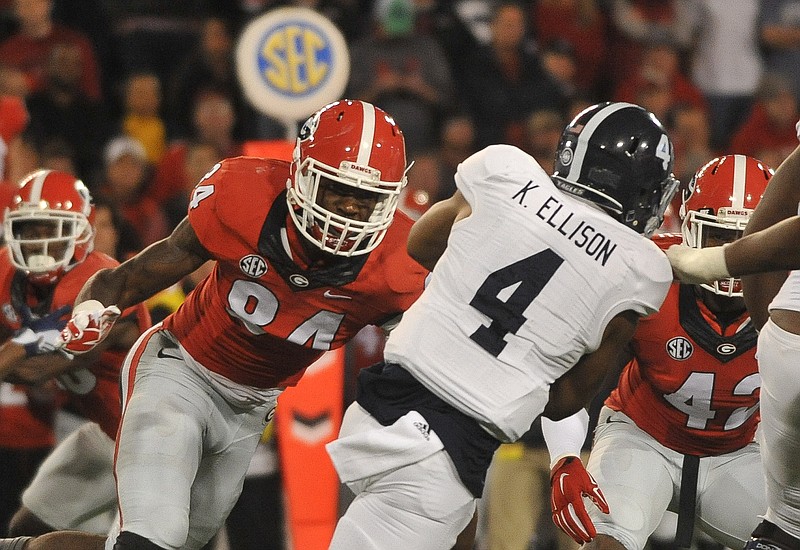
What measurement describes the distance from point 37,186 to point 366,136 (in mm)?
1527

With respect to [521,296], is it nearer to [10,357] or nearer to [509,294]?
[509,294]

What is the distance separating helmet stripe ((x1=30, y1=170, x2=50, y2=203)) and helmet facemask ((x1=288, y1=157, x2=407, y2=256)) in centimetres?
133

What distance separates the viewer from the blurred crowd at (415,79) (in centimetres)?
745

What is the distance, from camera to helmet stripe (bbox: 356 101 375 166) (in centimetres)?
370

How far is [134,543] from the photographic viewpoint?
11.5 feet

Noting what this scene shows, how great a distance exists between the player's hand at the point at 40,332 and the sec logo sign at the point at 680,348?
180 cm

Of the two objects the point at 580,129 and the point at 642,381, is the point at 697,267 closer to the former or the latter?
the point at 580,129

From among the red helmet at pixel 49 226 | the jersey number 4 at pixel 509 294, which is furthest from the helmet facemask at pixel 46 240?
the jersey number 4 at pixel 509 294

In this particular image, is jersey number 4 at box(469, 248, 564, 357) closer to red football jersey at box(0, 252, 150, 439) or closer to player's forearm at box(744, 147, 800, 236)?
player's forearm at box(744, 147, 800, 236)

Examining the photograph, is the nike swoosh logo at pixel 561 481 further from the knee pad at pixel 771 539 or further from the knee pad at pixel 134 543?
the knee pad at pixel 134 543

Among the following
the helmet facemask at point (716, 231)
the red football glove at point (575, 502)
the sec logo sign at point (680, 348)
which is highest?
the helmet facemask at point (716, 231)

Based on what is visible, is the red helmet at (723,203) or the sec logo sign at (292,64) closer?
the red helmet at (723,203)

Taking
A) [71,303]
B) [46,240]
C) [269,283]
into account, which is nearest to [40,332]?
[71,303]

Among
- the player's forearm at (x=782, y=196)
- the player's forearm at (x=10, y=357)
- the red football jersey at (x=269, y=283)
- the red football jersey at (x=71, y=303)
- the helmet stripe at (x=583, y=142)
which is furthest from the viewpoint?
the red football jersey at (x=71, y=303)
